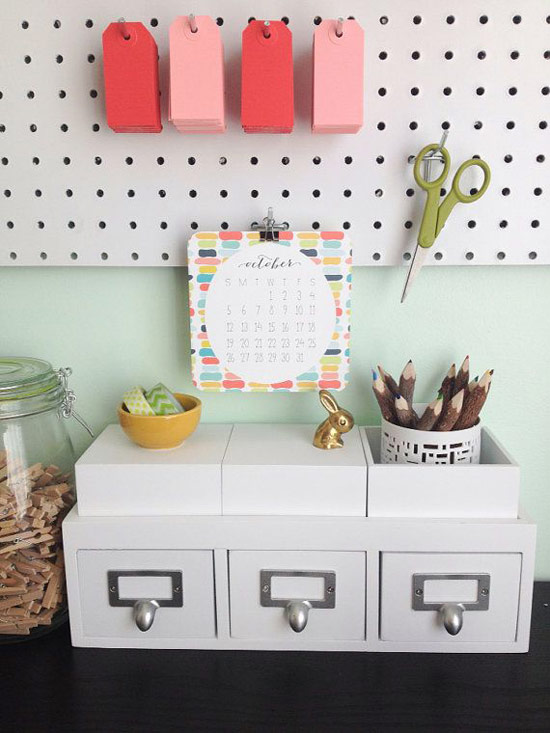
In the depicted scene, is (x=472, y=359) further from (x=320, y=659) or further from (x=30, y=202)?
(x=30, y=202)

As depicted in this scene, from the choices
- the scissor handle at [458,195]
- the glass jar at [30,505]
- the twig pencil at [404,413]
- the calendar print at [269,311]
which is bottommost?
the glass jar at [30,505]

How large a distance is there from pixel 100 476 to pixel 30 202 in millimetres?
364

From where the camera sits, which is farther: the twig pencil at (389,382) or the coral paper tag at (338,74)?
the twig pencil at (389,382)

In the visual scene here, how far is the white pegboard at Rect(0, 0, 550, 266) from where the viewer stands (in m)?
0.80

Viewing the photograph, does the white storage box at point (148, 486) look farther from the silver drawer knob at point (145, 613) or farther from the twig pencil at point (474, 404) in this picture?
Answer: the twig pencil at point (474, 404)

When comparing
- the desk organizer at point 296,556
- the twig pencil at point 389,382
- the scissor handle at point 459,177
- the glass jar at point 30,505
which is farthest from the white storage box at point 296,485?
the scissor handle at point 459,177

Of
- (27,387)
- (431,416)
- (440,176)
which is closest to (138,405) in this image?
(27,387)

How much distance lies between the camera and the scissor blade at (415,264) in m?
0.82

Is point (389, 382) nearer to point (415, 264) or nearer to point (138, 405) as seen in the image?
point (415, 264)

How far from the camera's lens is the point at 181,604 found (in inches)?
31.1

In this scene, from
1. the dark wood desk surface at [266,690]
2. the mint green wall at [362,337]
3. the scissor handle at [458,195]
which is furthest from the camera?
the mint green wall at [362,337]

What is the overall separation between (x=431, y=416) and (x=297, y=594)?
0.26 m

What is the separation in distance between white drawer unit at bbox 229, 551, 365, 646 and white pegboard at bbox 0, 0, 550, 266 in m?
0.38

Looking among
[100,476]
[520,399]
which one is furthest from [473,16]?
[100,476]
